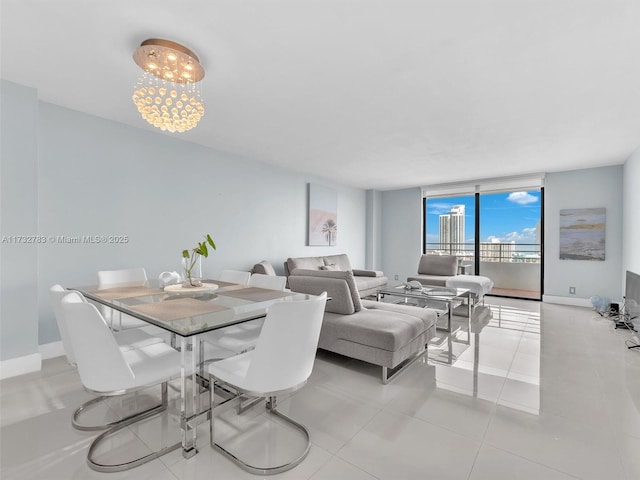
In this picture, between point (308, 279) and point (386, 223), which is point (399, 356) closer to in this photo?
point (308, 279)

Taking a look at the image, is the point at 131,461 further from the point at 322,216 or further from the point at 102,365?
the point at 322,216

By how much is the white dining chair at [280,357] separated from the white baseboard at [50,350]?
249 cm

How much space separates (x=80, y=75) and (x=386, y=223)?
656 cm

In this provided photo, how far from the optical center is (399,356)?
8.12 ft

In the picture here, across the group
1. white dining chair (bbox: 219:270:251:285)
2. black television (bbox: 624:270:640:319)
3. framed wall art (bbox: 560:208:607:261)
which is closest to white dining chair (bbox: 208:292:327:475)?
white dining chair (bbox: 219:270:251:285)

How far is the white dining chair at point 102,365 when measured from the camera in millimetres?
1374

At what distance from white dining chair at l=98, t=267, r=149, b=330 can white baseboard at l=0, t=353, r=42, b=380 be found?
77 centimetres

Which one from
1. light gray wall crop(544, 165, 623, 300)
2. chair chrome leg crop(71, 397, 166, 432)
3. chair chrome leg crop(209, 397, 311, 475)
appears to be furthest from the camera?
light gray wall crop(544, 165, 623, 300)

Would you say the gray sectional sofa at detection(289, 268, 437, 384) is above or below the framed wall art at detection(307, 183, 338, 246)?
below

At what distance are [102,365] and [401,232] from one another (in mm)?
6892

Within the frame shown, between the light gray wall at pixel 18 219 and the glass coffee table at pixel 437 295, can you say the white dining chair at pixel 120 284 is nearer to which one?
the light gray wall at pixel 18 219

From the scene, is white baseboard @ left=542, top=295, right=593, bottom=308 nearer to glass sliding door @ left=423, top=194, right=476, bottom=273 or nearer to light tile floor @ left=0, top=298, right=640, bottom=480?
glass sliding door @ left=423, top=194, right=476, bottom=273

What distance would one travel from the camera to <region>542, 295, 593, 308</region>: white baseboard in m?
5.34

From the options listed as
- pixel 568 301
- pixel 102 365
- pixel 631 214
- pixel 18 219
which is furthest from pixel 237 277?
pixel 568 301
